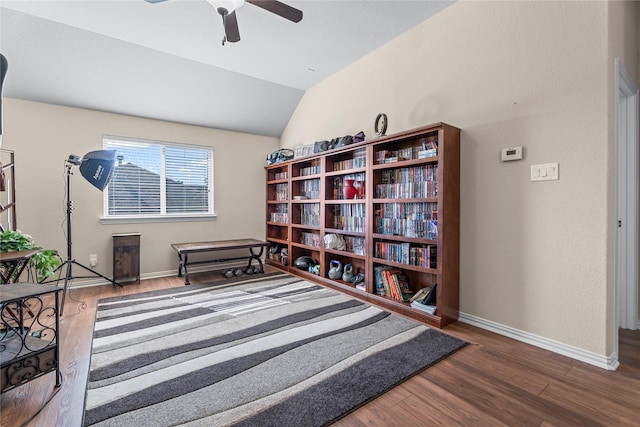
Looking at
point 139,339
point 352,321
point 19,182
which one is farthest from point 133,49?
point 352,321

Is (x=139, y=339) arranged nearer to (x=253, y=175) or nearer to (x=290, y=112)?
(x=253, y=175)

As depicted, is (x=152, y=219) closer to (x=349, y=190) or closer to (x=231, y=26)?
(x=349, y=190)

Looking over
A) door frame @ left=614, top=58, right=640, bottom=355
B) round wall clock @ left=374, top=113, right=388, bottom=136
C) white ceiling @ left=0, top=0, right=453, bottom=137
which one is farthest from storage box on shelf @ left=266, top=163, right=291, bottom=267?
door frame @ left=614, top=58, right=640, bottom=355

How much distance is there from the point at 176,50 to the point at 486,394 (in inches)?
165

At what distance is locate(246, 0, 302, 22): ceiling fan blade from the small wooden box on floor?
3.17 metres

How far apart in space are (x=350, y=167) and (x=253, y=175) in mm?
2208

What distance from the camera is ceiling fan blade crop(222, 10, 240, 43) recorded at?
2067 millimetres

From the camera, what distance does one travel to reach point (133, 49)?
3.20 metres

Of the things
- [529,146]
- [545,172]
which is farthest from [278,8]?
[545,172]

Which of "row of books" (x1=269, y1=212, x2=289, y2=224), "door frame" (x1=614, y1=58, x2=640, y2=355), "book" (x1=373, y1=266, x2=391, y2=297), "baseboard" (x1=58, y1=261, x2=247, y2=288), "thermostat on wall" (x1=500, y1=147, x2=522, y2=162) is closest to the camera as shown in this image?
"thermostat on wall" (x1=500, y1=147, x2=522, y2=162)

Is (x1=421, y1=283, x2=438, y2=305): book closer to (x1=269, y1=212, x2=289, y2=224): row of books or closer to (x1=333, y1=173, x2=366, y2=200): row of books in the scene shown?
(x1=333, y1=173, x2=366, y2=200): row of books

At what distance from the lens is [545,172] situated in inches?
81.6

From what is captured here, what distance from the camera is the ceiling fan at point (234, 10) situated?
1.86m

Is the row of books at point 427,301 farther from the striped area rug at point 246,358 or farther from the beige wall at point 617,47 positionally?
the beige wall at point 617,47
